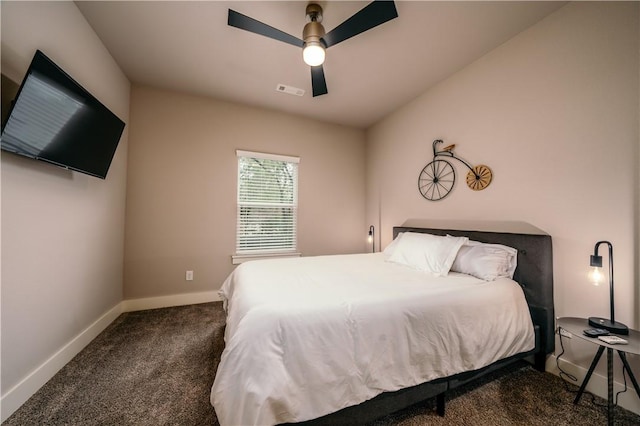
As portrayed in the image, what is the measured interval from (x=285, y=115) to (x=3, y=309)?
10.9ft

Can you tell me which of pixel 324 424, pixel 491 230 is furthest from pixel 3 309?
pixel 491 230

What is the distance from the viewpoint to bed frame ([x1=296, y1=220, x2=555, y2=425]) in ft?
4.02

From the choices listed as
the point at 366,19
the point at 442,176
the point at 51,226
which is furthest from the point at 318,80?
the point at 51,226

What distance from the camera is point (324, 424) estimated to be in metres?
1.13

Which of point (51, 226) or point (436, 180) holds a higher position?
Result: point (436, 180)

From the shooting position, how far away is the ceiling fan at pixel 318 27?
152 cm

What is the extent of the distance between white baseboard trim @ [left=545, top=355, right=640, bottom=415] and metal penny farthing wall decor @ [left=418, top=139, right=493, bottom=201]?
1525mm

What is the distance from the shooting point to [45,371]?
161 cm

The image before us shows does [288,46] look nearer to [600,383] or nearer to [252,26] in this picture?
[252,26]

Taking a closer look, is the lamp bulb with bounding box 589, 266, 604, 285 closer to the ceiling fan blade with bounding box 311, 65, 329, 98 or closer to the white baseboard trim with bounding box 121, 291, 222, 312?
the ceiling fan blade with bounding box 311, 65, 329, 98

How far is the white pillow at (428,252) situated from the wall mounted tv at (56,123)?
2.88m

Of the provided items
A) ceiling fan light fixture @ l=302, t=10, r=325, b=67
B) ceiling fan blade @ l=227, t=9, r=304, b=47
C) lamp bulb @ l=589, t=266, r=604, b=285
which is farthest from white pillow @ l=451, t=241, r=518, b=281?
ceiling fan blade @ l=227, t=9, r=304, b=47

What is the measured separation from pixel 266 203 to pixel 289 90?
1.57m

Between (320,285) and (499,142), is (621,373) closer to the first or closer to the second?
(499,142)
